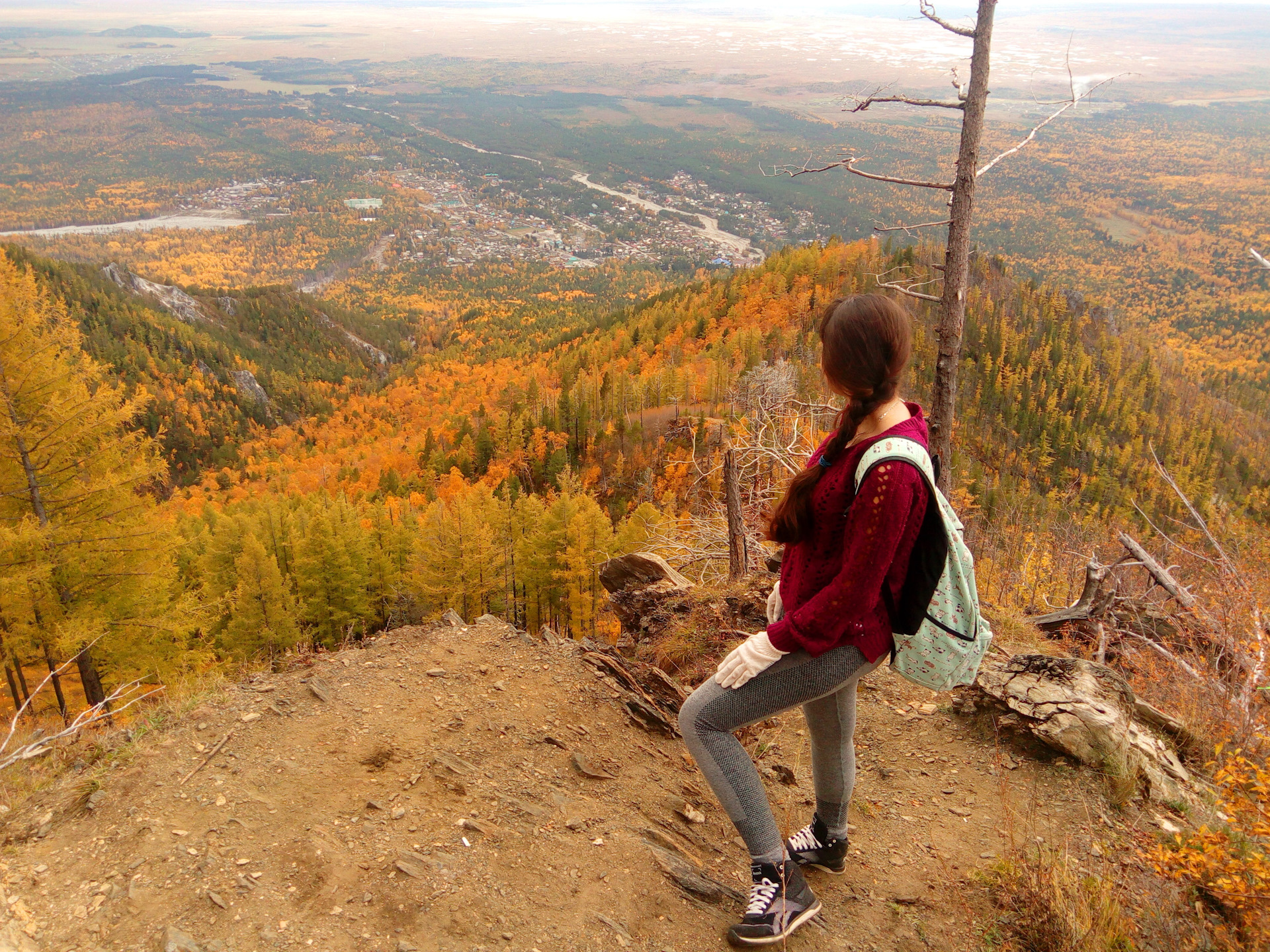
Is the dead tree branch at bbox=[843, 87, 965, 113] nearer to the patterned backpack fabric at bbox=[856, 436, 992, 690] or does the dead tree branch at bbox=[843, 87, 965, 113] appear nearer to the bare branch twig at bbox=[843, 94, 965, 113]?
the bare branch twig at bbox=[843, 94, 965, 113]

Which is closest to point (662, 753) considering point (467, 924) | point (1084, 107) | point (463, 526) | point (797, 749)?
point (797, 749)

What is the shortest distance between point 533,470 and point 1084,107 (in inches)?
1995

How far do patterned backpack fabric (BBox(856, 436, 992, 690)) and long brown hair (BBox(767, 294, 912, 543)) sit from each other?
0.63ft

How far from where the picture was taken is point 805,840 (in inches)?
147

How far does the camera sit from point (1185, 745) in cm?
504

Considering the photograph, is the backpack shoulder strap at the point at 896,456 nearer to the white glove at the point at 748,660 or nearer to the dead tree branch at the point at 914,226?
the white glove at the point at 748,660

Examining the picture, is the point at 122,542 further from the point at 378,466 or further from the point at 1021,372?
the point at 1021,372

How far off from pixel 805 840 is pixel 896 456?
8.30 ft

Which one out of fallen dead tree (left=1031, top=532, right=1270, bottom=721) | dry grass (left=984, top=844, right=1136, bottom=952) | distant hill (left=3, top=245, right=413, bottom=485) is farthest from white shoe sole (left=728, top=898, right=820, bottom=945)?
distant hill (left=3, top=245, right=413, bottom=485)

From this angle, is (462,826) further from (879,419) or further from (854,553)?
(879,419)

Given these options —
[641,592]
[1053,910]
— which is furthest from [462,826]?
[641,592]

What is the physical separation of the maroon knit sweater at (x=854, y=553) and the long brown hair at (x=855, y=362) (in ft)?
0.21

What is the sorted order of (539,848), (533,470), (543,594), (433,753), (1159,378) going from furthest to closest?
1. (1159,378)
2. (533,470)
3. (543,594)
4. (433,753)
5. (539,848)

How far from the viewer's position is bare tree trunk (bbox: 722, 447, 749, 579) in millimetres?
8586
